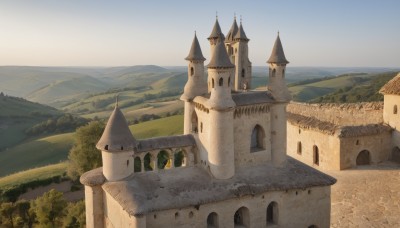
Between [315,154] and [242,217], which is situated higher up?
[315,154]

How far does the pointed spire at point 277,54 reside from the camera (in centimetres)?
2411

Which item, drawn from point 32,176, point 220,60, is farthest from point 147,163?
point 220,60

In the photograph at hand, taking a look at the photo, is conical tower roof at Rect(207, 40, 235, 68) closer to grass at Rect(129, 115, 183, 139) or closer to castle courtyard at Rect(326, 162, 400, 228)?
castle courtyard at Rect(326, 162, 400, 228)

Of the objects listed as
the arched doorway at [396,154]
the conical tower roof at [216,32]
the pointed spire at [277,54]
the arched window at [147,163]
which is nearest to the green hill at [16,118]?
the arched window at [147,163]

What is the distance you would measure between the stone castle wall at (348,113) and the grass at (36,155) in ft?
144

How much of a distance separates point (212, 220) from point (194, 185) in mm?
2529

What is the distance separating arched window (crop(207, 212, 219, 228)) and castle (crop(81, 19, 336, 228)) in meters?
0.07

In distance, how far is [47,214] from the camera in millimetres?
30922

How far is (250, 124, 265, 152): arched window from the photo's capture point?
2434cm

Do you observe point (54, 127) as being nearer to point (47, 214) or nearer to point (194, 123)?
point (47, 214)

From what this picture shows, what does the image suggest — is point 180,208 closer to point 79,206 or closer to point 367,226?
point 367,226

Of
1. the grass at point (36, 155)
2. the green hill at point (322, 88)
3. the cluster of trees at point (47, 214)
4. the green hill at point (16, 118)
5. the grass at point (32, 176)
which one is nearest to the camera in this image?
the cluster of trees at point (47, 214)

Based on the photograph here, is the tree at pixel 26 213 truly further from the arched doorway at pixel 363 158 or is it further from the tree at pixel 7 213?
the arched doorway at pixel 363 158

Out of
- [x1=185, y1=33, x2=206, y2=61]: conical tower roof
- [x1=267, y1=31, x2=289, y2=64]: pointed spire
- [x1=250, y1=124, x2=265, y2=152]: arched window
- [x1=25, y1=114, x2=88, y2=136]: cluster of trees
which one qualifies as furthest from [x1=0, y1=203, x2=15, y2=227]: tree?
[x1=25, y1=114, x2=88, y2=136]: cluster of trees
